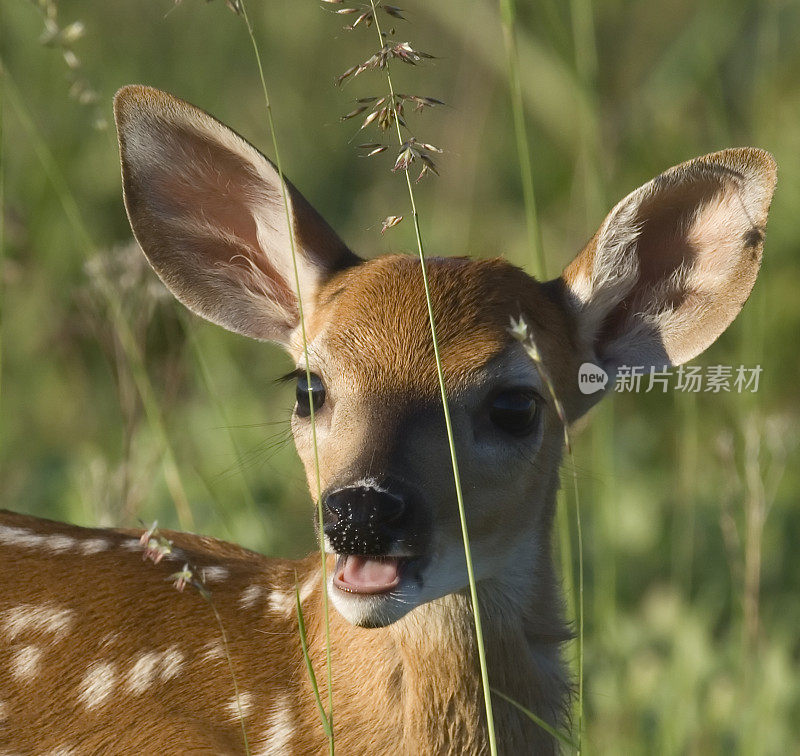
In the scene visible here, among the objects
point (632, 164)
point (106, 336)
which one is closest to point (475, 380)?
point (106, 336)

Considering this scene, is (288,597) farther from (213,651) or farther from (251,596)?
(213,651)

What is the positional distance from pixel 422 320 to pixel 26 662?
3.83ft

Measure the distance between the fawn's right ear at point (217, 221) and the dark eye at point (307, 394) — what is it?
0.36m

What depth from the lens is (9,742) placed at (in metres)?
3.07

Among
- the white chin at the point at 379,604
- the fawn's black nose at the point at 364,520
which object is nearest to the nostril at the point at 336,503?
the fawn's black nose at the point at 364,520

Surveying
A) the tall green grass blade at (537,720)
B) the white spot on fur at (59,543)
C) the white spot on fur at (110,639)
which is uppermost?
the white spot on fur at (59,543)

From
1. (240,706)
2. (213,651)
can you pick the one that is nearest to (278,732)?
(240,706)

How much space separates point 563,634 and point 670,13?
5.90 metres

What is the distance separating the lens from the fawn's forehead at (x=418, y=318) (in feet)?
9.80

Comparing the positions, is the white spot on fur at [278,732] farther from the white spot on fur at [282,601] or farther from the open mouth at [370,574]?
the open mouth at [370,574]

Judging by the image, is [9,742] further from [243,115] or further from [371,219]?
[243,115]

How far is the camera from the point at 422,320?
305cm

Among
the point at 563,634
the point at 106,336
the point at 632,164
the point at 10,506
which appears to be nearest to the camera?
the point at 563,634

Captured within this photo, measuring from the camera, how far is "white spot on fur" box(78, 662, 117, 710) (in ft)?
10.2
